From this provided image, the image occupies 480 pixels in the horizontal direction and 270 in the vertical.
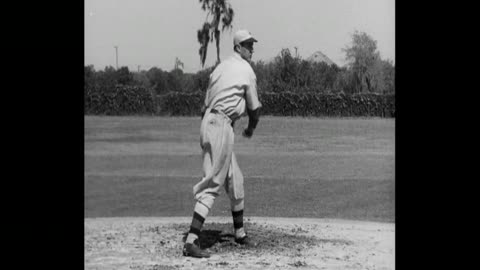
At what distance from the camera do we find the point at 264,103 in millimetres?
11711

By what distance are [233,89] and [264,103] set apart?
3.93 metres

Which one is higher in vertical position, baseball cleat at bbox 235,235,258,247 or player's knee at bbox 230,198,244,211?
player's knee at bbox 230,198,244,211

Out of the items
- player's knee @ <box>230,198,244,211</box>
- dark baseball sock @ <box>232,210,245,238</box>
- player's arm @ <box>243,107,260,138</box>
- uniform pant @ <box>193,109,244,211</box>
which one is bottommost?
dark baseball sock @ <box>232,210,245,238</box>

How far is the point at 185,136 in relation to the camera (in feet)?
38.0

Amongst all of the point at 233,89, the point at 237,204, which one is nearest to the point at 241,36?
the point at 233,89

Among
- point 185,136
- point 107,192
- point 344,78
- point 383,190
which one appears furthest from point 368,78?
point 107,192

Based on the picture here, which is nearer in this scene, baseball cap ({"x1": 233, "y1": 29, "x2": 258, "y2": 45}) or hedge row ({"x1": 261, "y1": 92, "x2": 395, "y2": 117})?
baseball cap ({"x1": 233, "y1": 29, "x2": 258, "y2": 45})

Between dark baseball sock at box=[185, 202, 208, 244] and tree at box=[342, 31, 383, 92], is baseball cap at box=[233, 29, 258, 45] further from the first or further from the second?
dark baseball sock at box=[185, 202, 208, 244]

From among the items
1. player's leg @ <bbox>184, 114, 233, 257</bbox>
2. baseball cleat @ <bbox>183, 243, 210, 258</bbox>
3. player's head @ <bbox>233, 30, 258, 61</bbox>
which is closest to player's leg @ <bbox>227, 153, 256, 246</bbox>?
player's leg @ <bbox>184, 114, 233, 257</bbox>

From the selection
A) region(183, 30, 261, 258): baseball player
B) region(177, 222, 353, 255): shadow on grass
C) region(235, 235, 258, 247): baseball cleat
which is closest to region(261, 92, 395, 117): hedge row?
region(177, 222, 353, 255): shadow on grass

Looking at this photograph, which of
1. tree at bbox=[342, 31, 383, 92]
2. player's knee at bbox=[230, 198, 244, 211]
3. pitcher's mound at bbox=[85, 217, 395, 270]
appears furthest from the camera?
tree at bbox=[342, 31, 383, 92]

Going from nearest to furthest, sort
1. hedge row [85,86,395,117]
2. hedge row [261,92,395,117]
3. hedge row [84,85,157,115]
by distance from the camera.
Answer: hedge row [84,85,157,115] < hedge row [85,86,395,117] < hedge row [261,92,395,117]

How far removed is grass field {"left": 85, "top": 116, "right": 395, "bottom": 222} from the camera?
9.84 m

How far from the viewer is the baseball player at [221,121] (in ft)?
25.4
